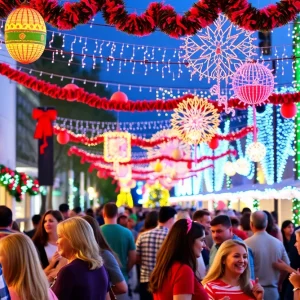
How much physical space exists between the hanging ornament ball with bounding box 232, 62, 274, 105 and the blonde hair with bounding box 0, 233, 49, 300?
8417 millimetres

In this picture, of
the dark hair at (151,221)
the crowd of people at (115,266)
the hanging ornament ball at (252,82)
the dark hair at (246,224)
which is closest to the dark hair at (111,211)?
the crowd of people at (115,266)

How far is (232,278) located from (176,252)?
1.78 feet

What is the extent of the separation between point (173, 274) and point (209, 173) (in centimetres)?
5709

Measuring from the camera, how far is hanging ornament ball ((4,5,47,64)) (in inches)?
414

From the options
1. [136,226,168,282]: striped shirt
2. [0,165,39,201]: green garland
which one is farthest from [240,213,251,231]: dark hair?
[0,165,39,201]: green garland

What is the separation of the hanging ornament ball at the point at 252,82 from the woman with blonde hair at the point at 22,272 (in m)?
8.42

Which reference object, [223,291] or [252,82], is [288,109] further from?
[223,291]

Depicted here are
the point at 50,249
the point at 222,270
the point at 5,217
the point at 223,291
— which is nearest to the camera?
the point at 223,291

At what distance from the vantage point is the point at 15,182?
28.1 metres

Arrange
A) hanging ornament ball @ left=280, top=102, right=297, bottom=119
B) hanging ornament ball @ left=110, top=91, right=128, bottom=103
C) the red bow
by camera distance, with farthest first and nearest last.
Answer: the red bow → hanging ornament ball @ left=110, top=91, right=128, bottom=103 → hanging ornament ball @ left=280, top=102, right=297, bottom=119

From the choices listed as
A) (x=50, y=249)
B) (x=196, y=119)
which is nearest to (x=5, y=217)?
(x=50, y=249)

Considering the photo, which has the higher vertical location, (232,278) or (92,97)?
(92,97)

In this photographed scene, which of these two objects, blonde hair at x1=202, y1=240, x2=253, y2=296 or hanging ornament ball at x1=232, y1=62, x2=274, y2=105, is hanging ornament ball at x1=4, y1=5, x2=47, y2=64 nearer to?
blonde hair at x1=202, y1=240, x2=253, y2=296

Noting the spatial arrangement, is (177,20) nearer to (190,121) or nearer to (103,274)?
(103,274)
